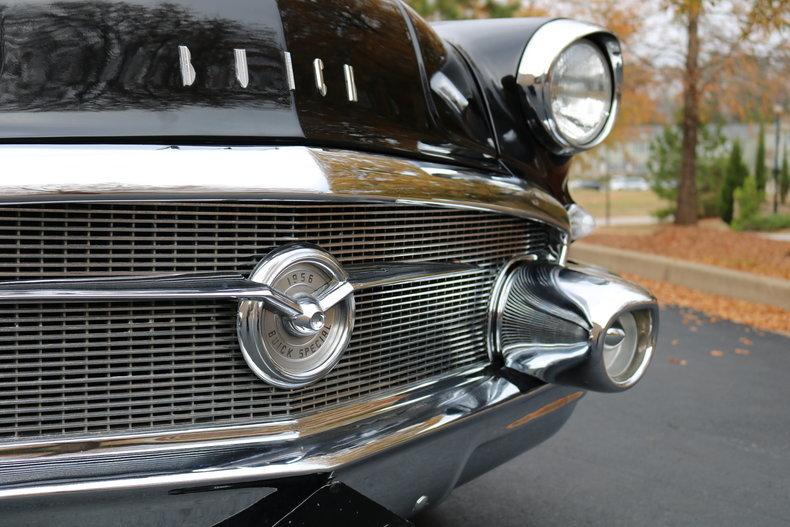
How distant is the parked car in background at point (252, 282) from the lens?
1.25 metres

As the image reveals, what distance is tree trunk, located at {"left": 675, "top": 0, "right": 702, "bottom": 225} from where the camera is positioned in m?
11.4

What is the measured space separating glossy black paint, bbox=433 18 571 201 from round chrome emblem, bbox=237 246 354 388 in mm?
644

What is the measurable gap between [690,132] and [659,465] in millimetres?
10409

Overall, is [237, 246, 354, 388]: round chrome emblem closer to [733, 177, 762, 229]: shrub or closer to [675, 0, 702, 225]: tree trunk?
[675, 0, 702, 225]: tree trunk

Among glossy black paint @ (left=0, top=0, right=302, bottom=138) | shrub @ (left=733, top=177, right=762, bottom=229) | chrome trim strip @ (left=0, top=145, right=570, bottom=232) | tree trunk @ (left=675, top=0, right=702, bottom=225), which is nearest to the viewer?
chrome trim strip @ (left=0, top=145, right=570, bottom=232)

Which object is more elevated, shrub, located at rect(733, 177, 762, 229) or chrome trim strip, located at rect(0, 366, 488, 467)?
chrome trim strip, located at rect(0, 366, 488, 467)

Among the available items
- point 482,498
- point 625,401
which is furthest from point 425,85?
point 625,401

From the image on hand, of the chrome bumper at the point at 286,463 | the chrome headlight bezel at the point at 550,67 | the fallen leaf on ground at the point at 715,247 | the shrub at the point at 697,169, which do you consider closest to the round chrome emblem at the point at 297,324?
the chrome bumper at the point at 286,463

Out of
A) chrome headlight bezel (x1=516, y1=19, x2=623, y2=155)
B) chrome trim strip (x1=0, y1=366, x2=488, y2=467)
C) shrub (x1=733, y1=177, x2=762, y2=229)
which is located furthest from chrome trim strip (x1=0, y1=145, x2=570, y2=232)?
shrub (x1=733, y1=177, x2=762, y2=229)

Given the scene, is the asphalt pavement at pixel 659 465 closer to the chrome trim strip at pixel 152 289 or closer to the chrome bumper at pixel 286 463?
the chrome bumper at pixel 286 463

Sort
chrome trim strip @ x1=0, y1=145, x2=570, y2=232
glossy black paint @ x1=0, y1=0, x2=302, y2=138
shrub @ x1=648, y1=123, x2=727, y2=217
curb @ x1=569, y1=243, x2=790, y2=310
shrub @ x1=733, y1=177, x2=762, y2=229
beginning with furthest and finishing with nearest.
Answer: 1. shrub @ x1=648, y1=123, x2=727, y2=217
2. shrub @ x1=733, y1=177, x2=762, y2=229
3. curb @ x1=569, y1=243, x2=790, y2=310
4. glossy black paint @ x1=0, y1=0, x2=302, y2=138
5. chrome trim strip @ x1=0, y1=145, x2=570, y2=232

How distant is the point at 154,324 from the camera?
1323mm

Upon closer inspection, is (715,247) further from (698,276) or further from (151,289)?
(151,289)

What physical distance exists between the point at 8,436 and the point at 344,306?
571 millimetres
